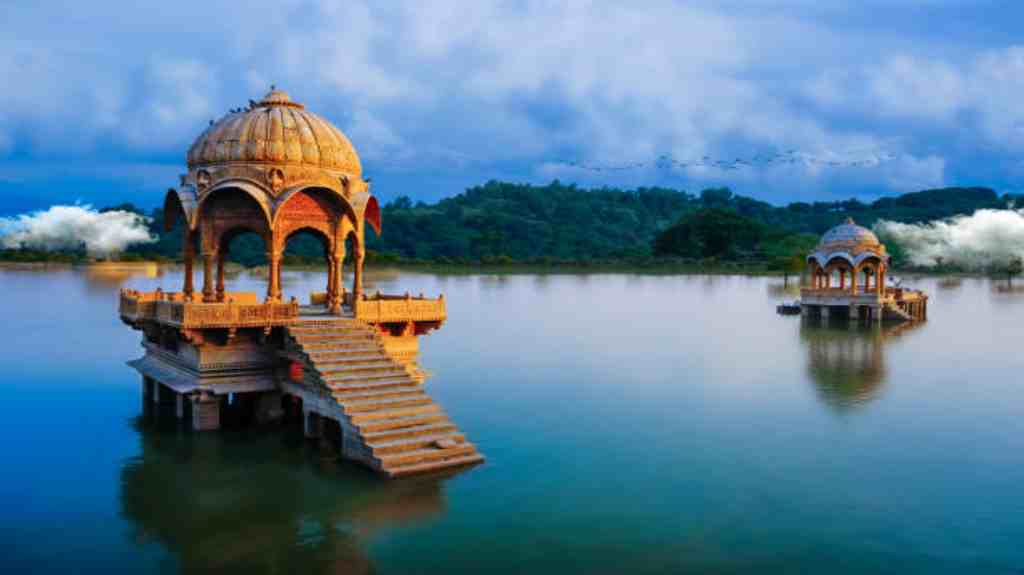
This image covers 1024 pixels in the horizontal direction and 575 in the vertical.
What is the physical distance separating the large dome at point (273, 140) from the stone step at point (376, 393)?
19.9ft

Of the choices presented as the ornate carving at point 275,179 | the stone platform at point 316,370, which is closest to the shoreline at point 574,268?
the stone platform at point 316,370

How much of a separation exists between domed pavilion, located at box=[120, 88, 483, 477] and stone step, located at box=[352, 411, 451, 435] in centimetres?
3

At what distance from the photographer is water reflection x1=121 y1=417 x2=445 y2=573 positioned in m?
11.2

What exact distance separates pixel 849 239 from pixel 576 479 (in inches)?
1502

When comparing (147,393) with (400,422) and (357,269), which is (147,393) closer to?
(357,269)

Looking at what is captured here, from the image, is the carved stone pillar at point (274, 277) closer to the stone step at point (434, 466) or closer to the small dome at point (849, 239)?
the stone step at point (434, 466)

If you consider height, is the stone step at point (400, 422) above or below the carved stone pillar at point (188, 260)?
below

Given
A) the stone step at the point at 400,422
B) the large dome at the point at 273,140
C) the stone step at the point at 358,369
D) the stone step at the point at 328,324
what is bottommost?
the stone step at the point at 400,422

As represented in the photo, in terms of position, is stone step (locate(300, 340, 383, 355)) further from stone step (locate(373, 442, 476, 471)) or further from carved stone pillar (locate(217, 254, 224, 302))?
carved stone pillar (locate(217, 254, 224, 302))

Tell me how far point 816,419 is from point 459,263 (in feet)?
297

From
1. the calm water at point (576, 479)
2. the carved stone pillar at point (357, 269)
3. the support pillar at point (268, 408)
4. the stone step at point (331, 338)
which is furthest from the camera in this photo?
the carved stone pillar at point (357, 269)

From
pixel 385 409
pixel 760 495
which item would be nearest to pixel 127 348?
pixel 385 409

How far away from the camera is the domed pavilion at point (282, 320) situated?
15.6 m

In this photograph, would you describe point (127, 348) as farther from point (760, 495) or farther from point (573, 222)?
point (573, 222)
